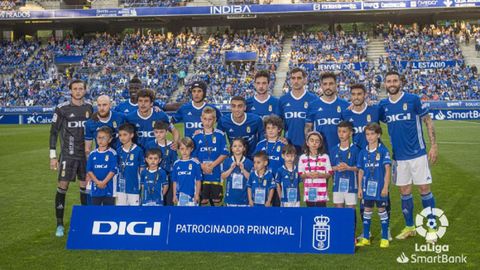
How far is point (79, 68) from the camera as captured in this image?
1861 inches

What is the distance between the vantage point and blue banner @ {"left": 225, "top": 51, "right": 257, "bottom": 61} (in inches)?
1826

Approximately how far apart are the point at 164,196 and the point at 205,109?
4.30 feet

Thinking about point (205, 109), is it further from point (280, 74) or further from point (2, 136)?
point (280, 74)

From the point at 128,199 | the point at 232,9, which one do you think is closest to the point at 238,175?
the point at 128,199

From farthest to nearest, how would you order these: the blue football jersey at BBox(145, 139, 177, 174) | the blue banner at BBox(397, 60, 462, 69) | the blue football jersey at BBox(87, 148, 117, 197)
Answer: the blue banner at BBox(397, 60, 462, 69) → the blue football jersey at BBox(145, 139, 177, 174) → the blue football jersey at BBox(87, 148, 117, 197)

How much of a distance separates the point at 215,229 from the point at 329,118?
2141mm

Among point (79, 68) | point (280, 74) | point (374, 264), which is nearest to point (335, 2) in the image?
point (280, 74)


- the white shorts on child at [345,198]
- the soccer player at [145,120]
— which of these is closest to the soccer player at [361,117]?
the white shorts on child at [345,198]

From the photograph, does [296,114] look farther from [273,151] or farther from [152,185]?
[152,185]

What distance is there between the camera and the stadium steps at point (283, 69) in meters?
42.1

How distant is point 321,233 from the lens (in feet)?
23.0

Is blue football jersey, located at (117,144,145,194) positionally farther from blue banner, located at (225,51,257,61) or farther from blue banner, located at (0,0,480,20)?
blue banner, located at (0,0,480,20)

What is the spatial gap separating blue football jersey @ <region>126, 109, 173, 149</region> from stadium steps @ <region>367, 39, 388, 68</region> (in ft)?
122

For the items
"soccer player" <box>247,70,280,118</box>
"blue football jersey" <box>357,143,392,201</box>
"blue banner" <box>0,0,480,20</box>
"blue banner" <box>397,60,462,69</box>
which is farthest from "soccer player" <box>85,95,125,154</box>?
"blue banner" <box>0,0,480,20</box>
